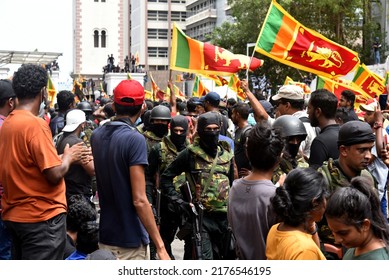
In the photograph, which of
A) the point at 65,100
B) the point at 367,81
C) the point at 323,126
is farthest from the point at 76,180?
the point at 367,81

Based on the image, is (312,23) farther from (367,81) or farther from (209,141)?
(209,141)

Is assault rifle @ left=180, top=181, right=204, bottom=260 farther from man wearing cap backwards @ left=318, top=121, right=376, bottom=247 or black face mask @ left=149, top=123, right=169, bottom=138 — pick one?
black face mask @ left=149, top=123, right=169, bottom=138

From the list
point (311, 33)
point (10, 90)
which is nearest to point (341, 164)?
point (10, 90)

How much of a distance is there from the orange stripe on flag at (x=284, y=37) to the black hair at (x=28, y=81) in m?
4.80

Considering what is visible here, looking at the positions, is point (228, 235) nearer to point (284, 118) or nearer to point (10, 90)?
point (284, 118)

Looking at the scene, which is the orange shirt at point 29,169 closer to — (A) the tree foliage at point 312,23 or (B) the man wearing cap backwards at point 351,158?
(B) the man wearing cap backwards at point 351,158

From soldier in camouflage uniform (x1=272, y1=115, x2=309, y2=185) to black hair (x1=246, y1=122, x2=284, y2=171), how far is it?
840mm

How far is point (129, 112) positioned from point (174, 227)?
253cm

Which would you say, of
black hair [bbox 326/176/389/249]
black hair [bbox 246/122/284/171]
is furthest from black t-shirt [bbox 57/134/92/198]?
black hair [bbox 326/176/389/249]

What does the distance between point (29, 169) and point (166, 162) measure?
2.65 metres

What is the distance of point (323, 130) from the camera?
5.02 meters

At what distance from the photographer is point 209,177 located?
214 inches

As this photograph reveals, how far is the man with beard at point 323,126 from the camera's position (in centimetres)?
477

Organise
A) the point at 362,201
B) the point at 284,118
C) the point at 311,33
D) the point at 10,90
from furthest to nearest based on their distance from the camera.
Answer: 1. the point at 311,33
2. the point at 10,90
3. the point at 284,118
4. the point at 362,201
